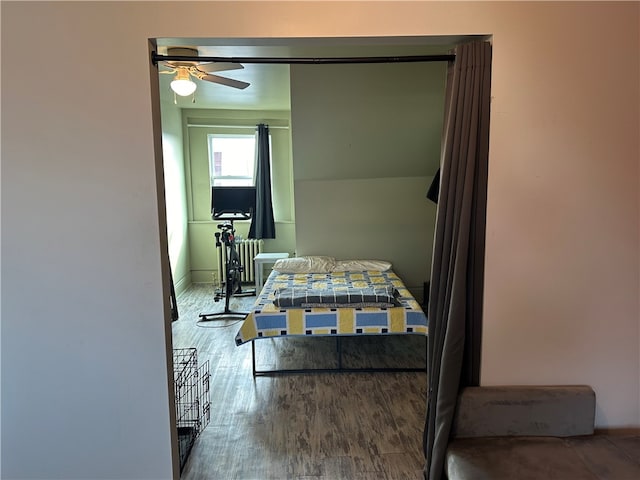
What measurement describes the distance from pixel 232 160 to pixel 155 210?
460 cm

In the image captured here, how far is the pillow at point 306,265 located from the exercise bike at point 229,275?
0.73 meters

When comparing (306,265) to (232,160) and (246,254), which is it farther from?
(232,160)

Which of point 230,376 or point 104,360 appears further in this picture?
point 230,376

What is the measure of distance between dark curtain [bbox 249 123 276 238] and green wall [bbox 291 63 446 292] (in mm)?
1196

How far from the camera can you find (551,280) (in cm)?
178

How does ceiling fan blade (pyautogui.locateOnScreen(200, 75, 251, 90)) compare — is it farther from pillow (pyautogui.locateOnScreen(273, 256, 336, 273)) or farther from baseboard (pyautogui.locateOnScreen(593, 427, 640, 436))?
baseboard (pyautogui.locateOnScreen(593, 427, 640, 436))

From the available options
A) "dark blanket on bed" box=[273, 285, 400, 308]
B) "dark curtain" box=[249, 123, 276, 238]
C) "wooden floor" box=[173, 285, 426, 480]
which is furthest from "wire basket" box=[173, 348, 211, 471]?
"dark curtain" box=[249, 123, 276, 238]

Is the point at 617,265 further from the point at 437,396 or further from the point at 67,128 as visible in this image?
the point at 67,128

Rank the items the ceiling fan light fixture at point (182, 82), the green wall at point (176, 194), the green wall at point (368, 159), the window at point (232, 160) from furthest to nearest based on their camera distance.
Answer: the window at point (232, 160), the green wall at point (176, 194), the green wall at point (368, 159), the ceiling fan light fixture at point (182, 82)

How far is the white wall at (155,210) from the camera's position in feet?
5.26

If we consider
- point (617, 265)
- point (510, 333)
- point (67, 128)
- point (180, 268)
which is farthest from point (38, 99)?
point (180, 268)

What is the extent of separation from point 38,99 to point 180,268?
424 centimetres

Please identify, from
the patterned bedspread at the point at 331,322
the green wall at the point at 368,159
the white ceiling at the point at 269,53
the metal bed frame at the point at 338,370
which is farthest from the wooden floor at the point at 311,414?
the white ceiling at the point at 269,53

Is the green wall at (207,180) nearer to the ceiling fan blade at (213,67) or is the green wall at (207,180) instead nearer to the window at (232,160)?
the window at (232,160)
